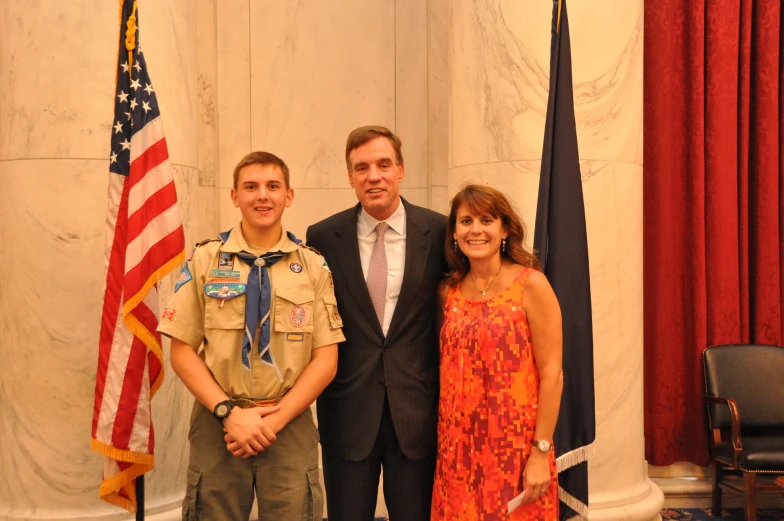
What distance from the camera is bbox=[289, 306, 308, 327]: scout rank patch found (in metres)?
2.34

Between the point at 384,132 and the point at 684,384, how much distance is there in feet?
10.5

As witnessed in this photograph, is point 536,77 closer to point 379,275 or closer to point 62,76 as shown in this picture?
point 379,275

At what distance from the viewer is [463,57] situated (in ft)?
13.1

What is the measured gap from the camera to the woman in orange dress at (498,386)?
2281mm

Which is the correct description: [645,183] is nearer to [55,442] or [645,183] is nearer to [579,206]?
[579,206]

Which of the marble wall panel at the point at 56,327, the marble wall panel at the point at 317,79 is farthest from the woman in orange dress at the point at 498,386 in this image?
the marble wall panel at the point at 317,79

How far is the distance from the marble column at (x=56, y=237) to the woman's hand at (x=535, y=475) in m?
2.16

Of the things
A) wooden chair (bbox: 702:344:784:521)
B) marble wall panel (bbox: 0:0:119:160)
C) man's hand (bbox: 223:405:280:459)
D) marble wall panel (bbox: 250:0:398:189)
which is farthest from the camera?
marble wall panel (bbox: 250:0:398:189)

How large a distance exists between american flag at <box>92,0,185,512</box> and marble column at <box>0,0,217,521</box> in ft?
2.01

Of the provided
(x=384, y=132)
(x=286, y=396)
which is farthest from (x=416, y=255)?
(x=286, y=396)

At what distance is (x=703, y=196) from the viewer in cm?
458

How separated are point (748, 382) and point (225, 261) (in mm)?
3554

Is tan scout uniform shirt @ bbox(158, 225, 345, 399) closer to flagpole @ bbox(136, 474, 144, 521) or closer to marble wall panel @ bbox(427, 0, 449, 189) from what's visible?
flagpole @ bbox(136, 474, 144, 521)

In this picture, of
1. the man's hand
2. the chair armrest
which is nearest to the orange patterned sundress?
the man's hand
